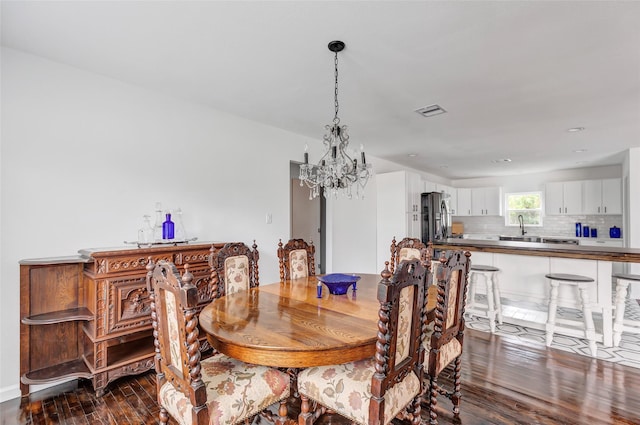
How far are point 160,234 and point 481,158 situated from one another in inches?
222

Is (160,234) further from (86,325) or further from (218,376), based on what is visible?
(218,376)

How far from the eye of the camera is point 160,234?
113 inches

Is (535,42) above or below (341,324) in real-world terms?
above

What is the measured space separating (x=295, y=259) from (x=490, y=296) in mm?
2325

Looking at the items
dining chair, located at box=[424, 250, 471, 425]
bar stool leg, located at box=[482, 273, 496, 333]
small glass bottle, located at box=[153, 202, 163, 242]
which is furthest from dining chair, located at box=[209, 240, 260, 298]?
bar stool leg, located at box=[482, 273, 496, 333]

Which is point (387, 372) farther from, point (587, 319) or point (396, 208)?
point (396, 208)

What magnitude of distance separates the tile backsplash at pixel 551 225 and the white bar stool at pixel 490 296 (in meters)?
4.54

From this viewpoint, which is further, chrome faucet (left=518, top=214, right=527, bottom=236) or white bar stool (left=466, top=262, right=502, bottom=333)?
chrome faucet (left=518, top=214, right=527, bottom=236)

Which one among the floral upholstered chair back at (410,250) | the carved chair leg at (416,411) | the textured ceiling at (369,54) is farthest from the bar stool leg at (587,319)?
the carved chair leg at (416,411)

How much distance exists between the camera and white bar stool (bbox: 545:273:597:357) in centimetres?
286

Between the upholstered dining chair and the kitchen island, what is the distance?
1.90 m

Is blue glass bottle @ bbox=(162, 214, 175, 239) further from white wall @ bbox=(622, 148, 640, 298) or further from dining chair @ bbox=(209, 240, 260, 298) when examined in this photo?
white wall @ bbox=(622, 148, 640, 298)

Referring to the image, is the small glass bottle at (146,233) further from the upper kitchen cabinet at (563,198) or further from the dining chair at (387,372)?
the upper kitchen cabinet at (563,198)

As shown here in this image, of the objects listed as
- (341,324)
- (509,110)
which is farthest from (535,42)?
(341,324)
